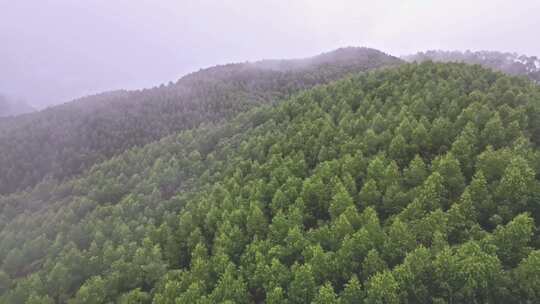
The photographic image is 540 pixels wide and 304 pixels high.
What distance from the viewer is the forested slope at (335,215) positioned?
116ft

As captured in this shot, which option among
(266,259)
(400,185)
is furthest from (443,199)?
(266,259)

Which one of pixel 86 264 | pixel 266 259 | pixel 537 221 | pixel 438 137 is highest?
pixel 438 137

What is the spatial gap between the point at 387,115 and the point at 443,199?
2539 cm

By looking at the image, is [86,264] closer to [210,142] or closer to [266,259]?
[266,259]

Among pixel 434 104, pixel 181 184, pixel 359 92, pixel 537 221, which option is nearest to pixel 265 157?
pixel 181 184

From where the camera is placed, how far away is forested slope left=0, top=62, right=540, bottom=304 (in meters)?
35.3

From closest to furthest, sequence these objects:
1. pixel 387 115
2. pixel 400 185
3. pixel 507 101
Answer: pixel 400 185, pixel 507 101, pixel 387 115

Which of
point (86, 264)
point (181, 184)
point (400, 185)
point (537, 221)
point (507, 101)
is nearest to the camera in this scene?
point (537, 221)

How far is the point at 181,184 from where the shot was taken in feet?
262

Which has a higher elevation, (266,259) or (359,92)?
(359,92)

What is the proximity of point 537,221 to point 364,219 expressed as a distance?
15728 millimetres

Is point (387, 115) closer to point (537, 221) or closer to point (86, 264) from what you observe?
point (537, 221)

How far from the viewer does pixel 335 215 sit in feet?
154

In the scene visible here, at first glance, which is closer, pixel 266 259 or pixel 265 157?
pixel 266 259
